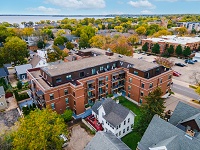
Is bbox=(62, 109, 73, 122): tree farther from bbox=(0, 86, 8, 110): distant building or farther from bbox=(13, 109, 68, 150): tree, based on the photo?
bbox=(0, 86, 8, 110): distant building

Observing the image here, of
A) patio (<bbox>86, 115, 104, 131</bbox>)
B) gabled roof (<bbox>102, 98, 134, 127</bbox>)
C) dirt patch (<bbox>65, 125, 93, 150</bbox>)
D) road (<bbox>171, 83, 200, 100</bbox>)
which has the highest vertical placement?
gabled roof (<bbox>102, 98, 134, 127</bbox>)

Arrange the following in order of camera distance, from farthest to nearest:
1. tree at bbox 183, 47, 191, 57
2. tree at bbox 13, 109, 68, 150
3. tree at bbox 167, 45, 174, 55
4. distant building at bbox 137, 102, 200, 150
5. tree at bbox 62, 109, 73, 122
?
tree at bbox 167, 45, 174, 55, tree at bbox 183, 47, 191, 57, tree at bbox 62, 109, 73, 122, tree at bbox 13, 109, 68, 150, distant building at bbox 137, 102, 200, 150

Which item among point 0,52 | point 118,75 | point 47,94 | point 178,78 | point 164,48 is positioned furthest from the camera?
point 164,48

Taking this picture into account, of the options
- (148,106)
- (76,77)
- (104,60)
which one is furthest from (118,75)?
(148,106)

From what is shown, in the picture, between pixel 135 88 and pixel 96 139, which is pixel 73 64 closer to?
pixel 135 88

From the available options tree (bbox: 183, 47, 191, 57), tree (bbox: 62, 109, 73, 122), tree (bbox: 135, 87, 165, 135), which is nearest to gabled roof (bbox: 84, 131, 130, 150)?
tree (bbox: 135, 87, 165, 135)

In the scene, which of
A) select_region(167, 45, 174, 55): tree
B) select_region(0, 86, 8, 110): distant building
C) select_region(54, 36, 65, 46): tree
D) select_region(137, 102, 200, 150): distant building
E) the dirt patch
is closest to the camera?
select_region(137, 102, 200, 150): distant building

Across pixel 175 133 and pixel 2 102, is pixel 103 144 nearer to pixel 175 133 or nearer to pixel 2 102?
pixel 175 133
